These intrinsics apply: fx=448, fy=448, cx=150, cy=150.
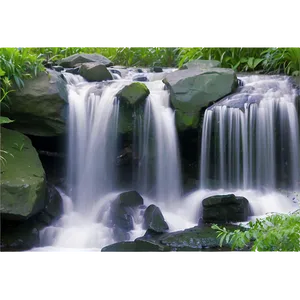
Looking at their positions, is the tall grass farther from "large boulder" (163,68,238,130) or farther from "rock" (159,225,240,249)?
"rock" (159,225,240,249)

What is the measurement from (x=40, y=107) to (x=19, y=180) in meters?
1.48

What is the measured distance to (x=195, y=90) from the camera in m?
7.63

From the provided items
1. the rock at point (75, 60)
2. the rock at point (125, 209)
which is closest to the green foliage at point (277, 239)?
the rock at point (125, 209)

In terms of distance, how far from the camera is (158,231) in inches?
241

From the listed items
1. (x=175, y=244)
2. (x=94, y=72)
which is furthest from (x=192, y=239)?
(x=94, y=72)

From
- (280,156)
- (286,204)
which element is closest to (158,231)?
(286,204)

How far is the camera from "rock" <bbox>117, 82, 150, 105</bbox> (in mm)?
7516

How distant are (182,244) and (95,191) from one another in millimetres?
2299

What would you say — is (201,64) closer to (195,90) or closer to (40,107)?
(195,90)

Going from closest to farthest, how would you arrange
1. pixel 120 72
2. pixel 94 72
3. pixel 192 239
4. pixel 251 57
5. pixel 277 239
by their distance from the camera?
pixel 277 239, pixel 192 239, pixel 94 72, pixel 251 57, pixel 120 72

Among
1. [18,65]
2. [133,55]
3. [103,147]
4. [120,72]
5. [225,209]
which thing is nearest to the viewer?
[225,209]

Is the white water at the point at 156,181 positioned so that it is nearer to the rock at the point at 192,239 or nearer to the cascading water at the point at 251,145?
the cascading water at the point at 251,145

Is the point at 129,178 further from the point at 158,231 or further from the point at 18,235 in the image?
the point at 18,235
